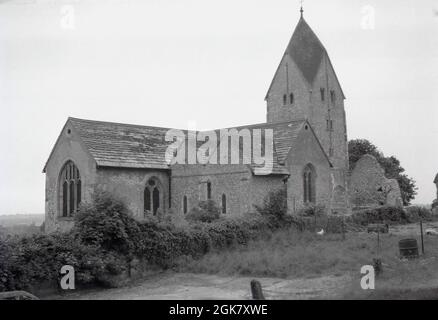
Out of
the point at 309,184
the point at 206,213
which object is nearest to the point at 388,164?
the point at 309,184

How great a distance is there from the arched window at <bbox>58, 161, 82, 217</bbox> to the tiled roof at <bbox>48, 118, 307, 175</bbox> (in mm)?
2333

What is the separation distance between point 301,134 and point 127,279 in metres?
17.4

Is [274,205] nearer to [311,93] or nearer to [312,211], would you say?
[312,211]

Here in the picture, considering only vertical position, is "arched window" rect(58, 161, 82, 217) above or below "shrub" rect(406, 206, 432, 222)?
above

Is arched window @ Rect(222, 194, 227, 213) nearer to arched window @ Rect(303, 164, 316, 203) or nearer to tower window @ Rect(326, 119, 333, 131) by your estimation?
arched window @ Rect(303, 164, 316, 203)

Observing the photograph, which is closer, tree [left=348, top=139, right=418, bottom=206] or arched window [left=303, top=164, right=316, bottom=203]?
arched window [left=303, top=164, right=316, bottom=203]

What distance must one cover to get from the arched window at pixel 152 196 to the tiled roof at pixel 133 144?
1242mm

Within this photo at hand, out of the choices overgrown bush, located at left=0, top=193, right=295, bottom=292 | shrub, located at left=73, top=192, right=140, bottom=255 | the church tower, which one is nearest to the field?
overgrown bush, located at left=0, top=193, right=295, bottom=292

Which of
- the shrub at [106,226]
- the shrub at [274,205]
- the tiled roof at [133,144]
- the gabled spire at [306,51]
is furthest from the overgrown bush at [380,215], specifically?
the shrub at [106,226]

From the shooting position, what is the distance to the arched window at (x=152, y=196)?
3269 centimetres

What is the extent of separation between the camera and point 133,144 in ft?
110

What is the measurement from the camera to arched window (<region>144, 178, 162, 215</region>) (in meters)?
32.7

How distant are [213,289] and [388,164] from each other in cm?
5847

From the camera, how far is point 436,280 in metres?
14.2
